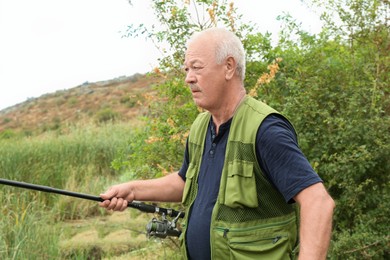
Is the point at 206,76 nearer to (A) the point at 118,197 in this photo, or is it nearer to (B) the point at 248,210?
(B) the point at 248,210

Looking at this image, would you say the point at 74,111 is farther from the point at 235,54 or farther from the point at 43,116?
the point at 235,54

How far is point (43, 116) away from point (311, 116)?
50105 mm

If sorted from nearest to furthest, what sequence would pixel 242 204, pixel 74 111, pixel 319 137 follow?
pixel 242 204
pixel 319 137
pixel 74 111

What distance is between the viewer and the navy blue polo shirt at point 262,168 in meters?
2.48

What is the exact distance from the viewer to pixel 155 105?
6.08 meters

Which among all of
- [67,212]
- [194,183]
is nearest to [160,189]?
[194,183]

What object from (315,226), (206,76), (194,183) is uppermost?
(206,76)

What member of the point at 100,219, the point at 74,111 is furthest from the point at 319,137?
the point at 74,111

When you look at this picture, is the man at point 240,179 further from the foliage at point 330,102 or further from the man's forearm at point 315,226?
the foliage at point 330,102

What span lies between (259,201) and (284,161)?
25cm

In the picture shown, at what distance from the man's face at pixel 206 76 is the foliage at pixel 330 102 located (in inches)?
95.7

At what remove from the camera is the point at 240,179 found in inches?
105

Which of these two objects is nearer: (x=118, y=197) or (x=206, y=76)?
(x=206, y=76)

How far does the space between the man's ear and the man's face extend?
17 millimetres
